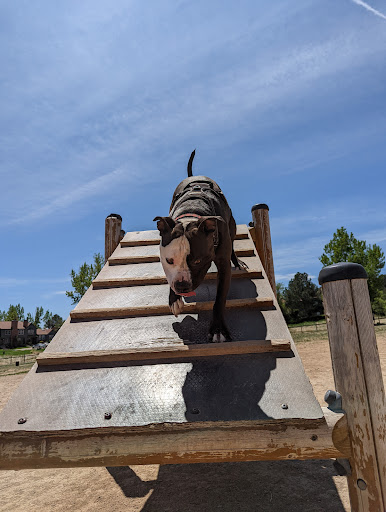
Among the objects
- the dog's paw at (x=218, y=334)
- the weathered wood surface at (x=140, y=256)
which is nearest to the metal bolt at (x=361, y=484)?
the dog's paw at (x=218, y=334)

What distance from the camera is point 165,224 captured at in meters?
2.81

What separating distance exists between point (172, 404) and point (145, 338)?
3.08ft


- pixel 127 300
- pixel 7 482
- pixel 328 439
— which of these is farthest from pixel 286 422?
pixel 7 482

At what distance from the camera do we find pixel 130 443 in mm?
1990

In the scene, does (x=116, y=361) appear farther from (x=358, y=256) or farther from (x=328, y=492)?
(x=358, y=256)

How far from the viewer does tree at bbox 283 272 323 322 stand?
48156 millimetres

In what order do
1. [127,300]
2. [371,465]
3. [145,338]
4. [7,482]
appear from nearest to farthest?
[371,465], [145,338], [127,300], [7,482]

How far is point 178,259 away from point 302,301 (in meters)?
49.1

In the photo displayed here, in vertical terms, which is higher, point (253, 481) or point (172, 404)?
point (172, 404)

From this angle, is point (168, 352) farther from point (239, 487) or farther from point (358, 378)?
point (239, 487)

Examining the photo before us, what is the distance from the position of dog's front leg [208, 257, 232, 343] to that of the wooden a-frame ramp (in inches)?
4.5

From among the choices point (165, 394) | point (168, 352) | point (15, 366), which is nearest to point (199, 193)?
point (168, 352)

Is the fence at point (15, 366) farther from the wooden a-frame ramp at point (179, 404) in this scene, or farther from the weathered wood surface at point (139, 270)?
the wooden a-frame ramp at point (179, 404)

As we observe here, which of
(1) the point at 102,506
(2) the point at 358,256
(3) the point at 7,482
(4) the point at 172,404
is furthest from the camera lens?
(2) the point at 358,256
